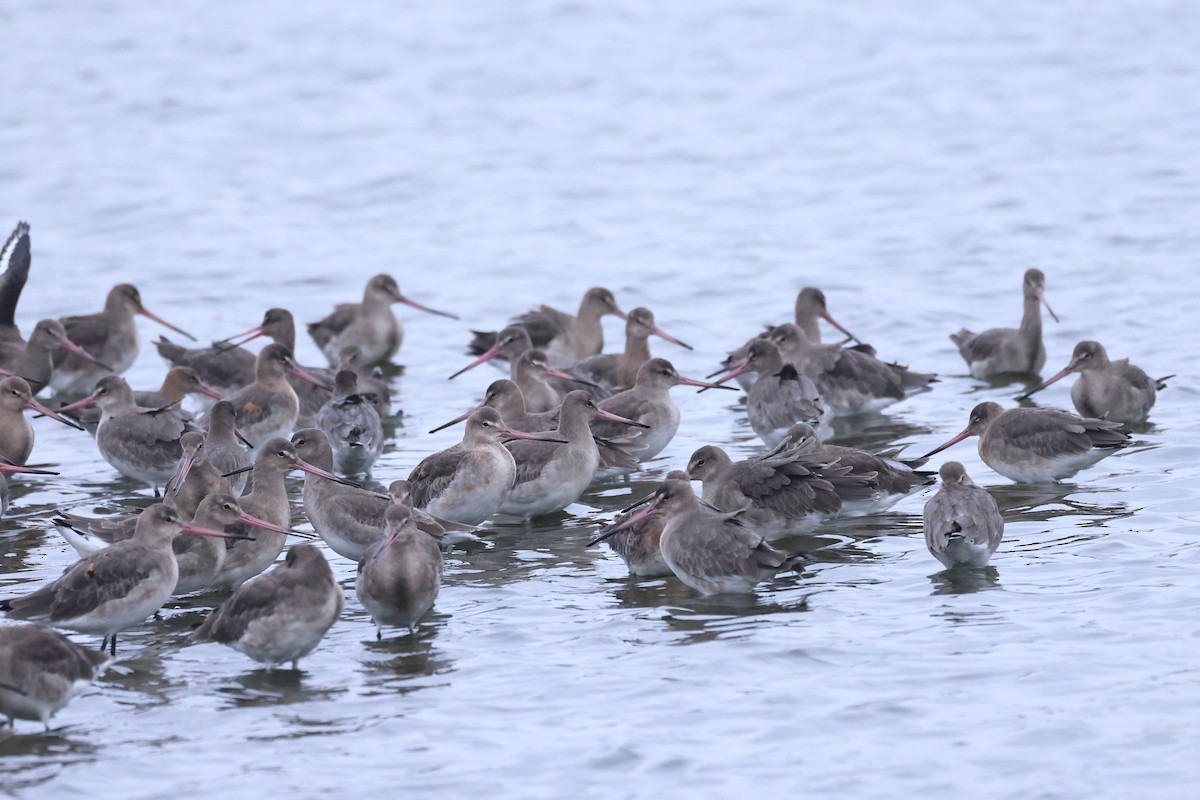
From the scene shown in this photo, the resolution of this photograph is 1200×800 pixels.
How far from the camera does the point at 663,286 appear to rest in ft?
71.3

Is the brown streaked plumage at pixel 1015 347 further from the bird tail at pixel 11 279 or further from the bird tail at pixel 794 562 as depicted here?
the bird tail at pixel 11 279

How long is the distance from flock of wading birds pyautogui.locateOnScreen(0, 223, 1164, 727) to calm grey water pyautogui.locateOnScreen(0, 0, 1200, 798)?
28 centimetres

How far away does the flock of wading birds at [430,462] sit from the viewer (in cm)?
965

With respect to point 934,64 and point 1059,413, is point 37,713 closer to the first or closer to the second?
point 1059,413

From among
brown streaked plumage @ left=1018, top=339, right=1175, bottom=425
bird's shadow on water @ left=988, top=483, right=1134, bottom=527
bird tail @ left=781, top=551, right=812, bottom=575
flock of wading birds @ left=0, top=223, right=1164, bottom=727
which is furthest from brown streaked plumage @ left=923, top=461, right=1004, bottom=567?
brown streaked plumage @ left=1018, top=339, right=1175, bottom=425

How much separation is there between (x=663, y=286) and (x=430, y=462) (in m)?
9.76

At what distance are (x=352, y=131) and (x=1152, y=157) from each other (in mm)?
13393

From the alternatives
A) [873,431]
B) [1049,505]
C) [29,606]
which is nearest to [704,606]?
[1049,505]

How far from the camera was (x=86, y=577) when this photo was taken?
380 inches

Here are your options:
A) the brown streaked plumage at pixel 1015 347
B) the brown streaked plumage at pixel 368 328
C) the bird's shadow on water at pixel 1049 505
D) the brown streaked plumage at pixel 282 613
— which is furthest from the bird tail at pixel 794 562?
the brown streaked plumage at pixel 368 328

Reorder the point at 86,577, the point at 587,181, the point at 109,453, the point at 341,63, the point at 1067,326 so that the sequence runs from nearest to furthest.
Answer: the point at 86,577
the point at 109,453
the point at 1067,326
the point at 587,181
the point at 341,63

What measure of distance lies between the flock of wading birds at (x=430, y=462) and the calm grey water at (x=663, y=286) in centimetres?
28

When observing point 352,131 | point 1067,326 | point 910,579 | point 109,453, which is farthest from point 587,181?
point 910,579

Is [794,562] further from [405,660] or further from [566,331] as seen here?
[566,331]
